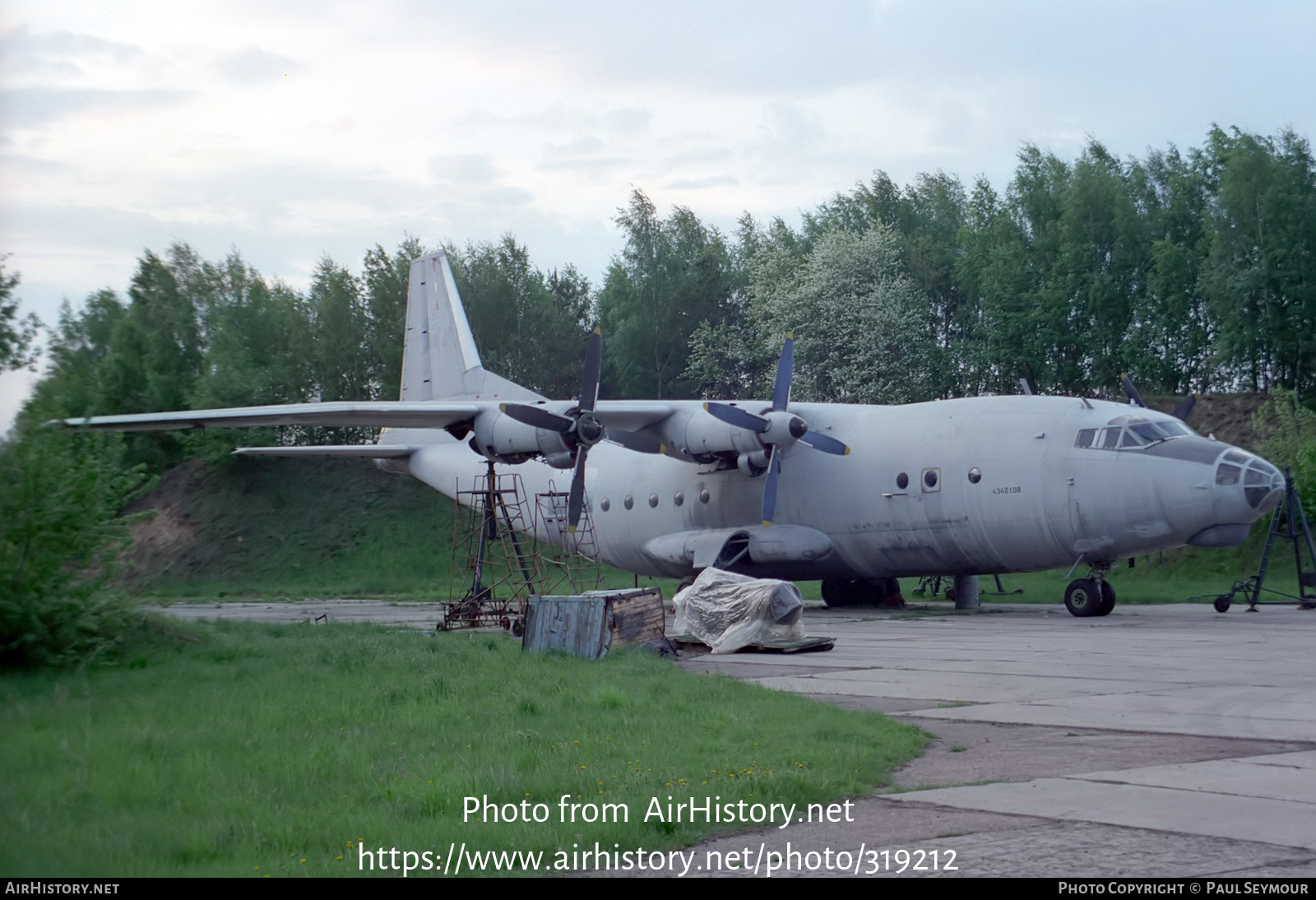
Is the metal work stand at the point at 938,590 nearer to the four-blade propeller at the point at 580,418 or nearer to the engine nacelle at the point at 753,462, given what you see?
the engine nacelle at the point at 753,462

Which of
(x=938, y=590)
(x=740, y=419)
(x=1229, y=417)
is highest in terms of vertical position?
(x=1229, y=417)

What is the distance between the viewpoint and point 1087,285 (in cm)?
5356

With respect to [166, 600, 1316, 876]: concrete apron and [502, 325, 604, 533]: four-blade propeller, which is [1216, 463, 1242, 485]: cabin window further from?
[502, 325, 604, 533]: four-blade propeller

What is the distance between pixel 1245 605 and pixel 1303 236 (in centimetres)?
2579

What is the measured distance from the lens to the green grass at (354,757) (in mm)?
5973

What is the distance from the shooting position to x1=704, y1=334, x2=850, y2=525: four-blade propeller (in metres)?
24.3

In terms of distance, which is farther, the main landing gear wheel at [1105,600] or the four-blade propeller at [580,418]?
the four-blade propeller at [580,418]

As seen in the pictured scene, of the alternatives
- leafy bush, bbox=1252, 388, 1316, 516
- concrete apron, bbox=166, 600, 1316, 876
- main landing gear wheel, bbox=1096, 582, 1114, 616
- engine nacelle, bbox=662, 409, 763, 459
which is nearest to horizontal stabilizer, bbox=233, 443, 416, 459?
engine nacelle, bbox=662, 409, 763, 459

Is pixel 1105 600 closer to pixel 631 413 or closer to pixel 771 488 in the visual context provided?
pixel 771 488

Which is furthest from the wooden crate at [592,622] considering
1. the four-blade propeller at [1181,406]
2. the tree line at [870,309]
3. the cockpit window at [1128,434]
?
the tree line at [870,309]

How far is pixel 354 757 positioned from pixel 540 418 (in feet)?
51.9

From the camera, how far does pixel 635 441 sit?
26797mm

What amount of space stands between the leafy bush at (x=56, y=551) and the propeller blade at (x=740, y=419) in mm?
14077

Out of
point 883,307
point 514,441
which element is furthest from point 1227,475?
point 883,307
